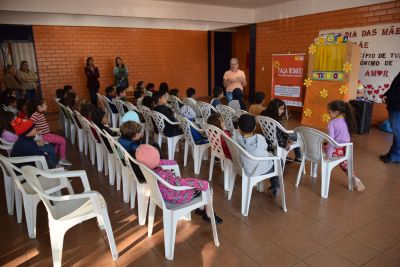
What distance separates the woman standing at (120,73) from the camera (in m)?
8.40

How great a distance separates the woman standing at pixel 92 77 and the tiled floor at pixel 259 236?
5328mm

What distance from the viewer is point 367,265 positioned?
2061 mm

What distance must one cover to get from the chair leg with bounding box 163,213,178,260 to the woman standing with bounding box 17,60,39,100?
6893 mm

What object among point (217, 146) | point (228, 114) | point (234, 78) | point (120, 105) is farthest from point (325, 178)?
point (120, 105)

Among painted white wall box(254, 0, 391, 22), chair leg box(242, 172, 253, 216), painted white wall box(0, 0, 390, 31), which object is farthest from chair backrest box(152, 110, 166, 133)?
painted white wall box(254, 0, 391, 22)

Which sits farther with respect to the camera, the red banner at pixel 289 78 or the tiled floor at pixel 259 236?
the red banner at pixel 289 78

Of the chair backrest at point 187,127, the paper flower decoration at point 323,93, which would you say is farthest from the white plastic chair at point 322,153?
the paper flower decoration at point 323,93

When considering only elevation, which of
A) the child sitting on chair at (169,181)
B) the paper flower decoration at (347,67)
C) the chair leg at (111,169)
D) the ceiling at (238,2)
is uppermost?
the ceiling at (238,2)

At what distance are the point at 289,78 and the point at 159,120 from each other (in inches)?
163

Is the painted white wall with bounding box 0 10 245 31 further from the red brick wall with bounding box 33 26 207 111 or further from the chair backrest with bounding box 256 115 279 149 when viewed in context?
the chair backrest with bounding box 256 115 279 149

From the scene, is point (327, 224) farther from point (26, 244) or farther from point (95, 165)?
point (95, 165)

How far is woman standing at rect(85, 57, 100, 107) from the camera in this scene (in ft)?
25.9

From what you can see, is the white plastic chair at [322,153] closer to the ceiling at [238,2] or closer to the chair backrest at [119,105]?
the chair backrest at [119,105]

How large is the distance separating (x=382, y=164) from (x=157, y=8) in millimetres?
5832
